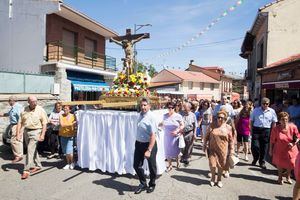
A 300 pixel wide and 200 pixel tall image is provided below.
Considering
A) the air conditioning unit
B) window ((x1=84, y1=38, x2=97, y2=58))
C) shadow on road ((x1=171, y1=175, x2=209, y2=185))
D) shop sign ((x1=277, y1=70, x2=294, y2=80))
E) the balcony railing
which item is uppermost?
window ((x1=84, y1=38, x2=97, y2=58))

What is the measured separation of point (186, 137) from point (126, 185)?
2.32 metres

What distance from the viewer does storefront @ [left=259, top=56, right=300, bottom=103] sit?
12352 millimetres

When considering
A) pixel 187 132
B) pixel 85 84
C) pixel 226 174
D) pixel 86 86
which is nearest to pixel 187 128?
pixel 187 132

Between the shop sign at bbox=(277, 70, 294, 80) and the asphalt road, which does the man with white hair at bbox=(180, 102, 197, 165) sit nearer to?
the asphalt road

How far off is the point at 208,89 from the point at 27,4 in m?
42.2

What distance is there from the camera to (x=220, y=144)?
18.6ft

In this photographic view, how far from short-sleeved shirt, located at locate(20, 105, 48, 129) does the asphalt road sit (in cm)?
108

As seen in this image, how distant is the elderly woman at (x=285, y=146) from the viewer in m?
6.07

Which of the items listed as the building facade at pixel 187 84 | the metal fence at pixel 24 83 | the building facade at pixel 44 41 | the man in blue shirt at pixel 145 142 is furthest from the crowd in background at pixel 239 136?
the building facade at pixel 187 84

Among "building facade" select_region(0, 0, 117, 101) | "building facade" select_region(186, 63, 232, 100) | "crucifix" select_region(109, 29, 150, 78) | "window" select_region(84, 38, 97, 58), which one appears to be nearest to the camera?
"crucifix" select_region(109, 29, 150, 78)

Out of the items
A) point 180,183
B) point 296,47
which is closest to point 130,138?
point 180,183

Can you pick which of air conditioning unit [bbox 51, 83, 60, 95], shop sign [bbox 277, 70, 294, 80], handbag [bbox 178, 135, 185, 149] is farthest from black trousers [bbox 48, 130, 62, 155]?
shop sign [bbox 277, 70, 294, 80]

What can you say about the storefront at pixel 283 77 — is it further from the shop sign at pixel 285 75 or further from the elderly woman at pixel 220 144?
the elderly woman at pixel 220 144

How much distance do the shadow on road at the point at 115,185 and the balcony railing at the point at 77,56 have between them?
12.6m
